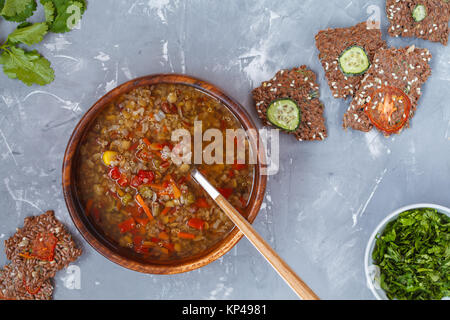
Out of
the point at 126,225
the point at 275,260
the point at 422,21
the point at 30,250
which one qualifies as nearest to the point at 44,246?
the point at 30,250

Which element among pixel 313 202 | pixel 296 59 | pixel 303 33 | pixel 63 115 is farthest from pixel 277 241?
pixel 63 115

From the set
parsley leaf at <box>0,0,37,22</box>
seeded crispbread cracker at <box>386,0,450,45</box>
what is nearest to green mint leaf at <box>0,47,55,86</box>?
parsley leaf at <box>0,0,37,22</box>

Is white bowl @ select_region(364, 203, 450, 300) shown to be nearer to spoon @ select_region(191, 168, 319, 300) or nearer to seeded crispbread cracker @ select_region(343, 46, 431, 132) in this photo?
seeded crispbread cracker @ select_region(343, 46, 431, 132)

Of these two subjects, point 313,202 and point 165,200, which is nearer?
point 165,200

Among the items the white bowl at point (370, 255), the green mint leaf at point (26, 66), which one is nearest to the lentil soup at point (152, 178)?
the green mint leaf at point (26, 66)

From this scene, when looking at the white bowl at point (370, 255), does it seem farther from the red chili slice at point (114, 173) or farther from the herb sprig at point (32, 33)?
the herb sprig at point (32, 33)

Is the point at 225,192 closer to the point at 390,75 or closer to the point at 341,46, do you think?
the point at 341,46

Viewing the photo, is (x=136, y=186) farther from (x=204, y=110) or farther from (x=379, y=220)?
(x=379, y=220)
